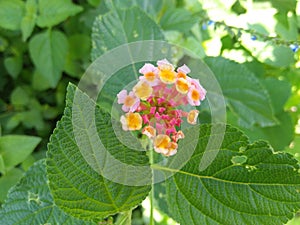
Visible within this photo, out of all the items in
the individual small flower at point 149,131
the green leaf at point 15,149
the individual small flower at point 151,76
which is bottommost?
the green leaf at point 15,149

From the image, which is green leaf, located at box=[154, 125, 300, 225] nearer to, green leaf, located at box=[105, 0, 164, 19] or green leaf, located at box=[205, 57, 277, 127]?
green leaf, located at box=[205, 57, 277, 127]

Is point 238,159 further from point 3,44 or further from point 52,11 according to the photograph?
point 3,44

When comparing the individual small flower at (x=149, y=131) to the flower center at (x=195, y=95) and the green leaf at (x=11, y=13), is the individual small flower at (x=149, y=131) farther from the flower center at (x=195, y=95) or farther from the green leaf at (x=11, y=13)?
the green leaf at (x=11, y=13)

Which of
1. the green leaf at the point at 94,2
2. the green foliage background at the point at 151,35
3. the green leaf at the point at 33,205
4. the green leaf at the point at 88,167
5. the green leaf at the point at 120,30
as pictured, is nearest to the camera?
the green leaf at the point at 88,167

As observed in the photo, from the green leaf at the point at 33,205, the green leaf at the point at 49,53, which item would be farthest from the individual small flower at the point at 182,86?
the green leaf at the point at 49,53

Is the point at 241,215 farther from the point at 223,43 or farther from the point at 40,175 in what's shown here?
the point at 223,43

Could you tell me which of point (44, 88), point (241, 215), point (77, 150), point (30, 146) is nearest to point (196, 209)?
point (241, 215)
